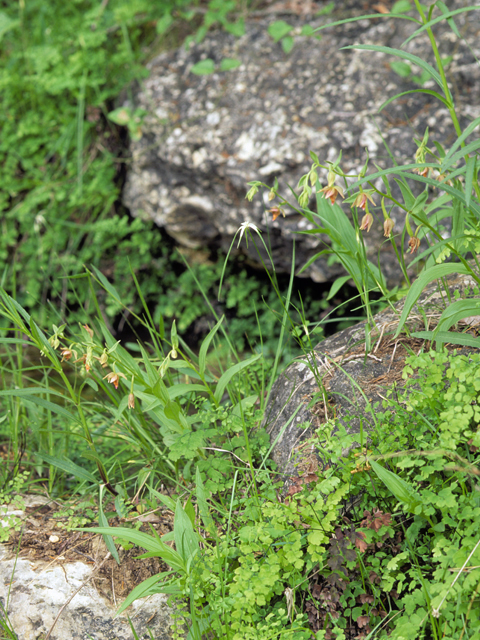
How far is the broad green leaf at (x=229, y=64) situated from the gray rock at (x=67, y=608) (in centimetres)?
340

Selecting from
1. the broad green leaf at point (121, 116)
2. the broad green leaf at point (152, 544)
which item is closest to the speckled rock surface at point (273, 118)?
the broad green leaf at point (121, 116)

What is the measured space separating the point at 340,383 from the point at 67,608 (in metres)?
1.14

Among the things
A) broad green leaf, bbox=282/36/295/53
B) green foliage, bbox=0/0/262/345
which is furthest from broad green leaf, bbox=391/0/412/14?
green foliage, bbox=0/0/262/345

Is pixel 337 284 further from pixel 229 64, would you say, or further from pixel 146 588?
pixel 229 64

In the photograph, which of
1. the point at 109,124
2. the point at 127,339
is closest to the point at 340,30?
the point at 109,124

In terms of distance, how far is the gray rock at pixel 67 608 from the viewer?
5.13 ft

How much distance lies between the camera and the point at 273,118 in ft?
11.6

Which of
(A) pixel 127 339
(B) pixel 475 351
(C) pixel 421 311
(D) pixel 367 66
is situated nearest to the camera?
(B) pixel 475 351

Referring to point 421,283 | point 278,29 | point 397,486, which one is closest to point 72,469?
point 397,486

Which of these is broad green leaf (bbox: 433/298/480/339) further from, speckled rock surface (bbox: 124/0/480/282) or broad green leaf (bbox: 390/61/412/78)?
broad green leaf (bbox: 390/61/412/78)

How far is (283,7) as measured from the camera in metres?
3.99

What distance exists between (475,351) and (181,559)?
1.11 m

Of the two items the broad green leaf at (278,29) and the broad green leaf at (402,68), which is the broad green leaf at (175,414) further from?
the broad green leaf at (278,29)

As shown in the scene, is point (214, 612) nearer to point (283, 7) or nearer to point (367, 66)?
point (367, 66)
